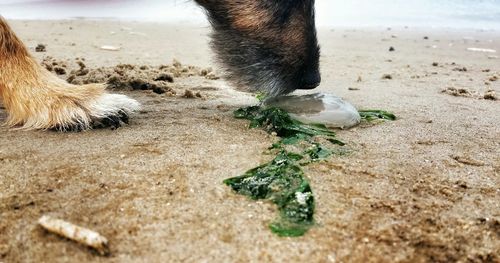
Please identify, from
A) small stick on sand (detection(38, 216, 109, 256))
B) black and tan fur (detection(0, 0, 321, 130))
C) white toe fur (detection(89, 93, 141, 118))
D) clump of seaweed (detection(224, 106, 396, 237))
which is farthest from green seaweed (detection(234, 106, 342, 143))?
small stick on sand (detection(38, 216, 109, 256))

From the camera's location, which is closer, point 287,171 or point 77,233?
point 77,233

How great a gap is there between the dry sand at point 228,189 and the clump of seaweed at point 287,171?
0.04 meters

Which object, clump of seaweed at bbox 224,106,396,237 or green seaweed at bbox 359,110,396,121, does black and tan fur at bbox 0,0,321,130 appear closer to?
clump of seaweed at bbox 224,106,396,237

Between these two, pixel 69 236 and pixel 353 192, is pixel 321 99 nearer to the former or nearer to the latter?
pixel 353 192

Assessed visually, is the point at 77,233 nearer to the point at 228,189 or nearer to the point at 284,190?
the point at 228,189

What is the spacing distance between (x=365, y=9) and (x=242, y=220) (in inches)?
623

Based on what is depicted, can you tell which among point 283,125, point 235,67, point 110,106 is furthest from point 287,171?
point 110,106

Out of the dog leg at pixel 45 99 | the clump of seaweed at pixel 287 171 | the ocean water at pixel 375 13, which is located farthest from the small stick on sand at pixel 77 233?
the ocean water at pixel 375 13

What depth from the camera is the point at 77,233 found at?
57.6 inches

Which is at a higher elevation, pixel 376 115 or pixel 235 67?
pixel 235 67

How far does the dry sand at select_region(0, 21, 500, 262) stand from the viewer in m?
1.49

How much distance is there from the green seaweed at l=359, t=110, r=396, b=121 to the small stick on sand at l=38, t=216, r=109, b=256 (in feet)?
6.26

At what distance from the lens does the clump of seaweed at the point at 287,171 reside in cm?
165

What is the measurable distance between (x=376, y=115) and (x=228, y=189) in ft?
4.89
